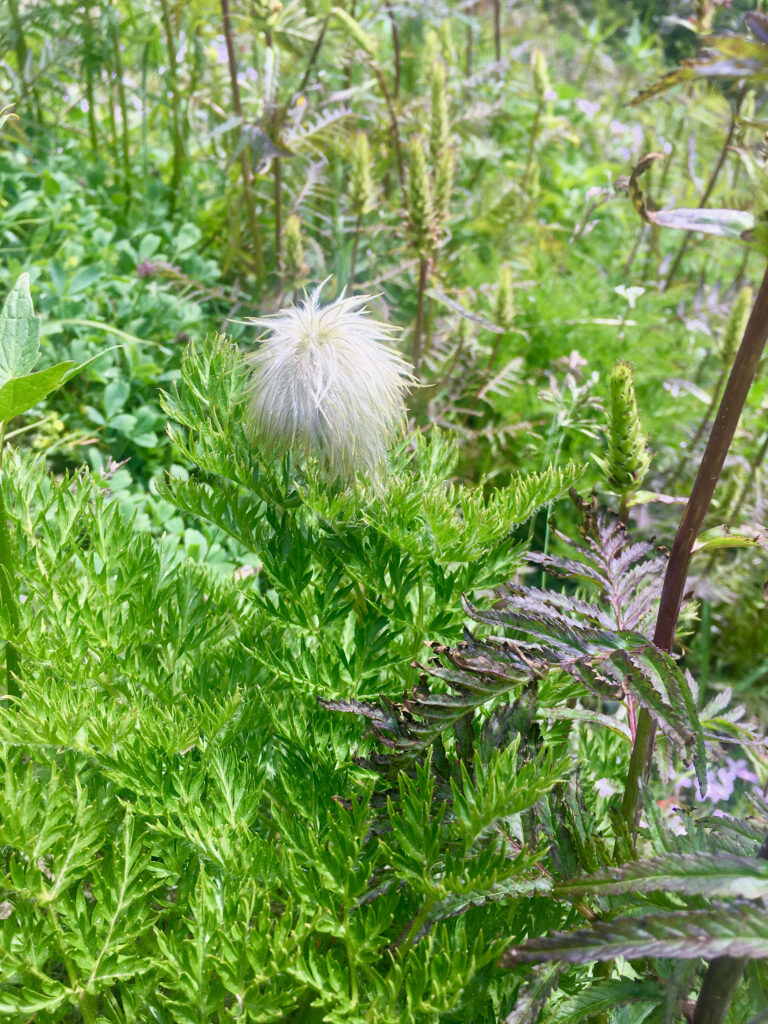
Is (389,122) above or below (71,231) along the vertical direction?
above

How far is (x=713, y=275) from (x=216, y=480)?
12.7ft

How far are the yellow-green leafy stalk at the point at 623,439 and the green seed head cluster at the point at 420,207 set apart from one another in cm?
129

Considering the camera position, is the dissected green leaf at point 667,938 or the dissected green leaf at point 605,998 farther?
the dissected green leaf at point 605,998

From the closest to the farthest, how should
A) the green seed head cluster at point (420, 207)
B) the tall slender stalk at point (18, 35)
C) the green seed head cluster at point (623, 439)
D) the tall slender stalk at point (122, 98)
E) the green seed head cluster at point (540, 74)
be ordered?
the green seed head cluster at point (623, 439), the green seed head cluster at point (420, 207), the tall slender stalk at point (18, 35), the tall slender stalk at point (122, 98), the green seed head cluster at point (540, 74)

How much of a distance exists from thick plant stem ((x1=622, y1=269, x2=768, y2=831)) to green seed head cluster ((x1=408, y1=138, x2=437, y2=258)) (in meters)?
1.48

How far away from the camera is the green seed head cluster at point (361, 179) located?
2.54m

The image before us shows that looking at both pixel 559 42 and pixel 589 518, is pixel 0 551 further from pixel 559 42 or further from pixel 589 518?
pixel 559 42

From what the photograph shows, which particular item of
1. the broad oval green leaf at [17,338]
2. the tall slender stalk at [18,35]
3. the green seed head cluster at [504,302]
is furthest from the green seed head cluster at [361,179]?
the broad oval green leaf at [17,338]

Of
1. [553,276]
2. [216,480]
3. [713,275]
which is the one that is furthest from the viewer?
[713,275]

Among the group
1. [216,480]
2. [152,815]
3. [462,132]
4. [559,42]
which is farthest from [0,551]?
[559,42]

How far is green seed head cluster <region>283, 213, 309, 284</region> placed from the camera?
253 centimetres

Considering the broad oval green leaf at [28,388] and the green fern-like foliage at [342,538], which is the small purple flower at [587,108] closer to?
the green fern-like foliage at [342,538]

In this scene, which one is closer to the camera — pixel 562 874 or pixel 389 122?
pixel 562 874

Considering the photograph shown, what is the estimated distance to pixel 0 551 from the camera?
129 centimetres
